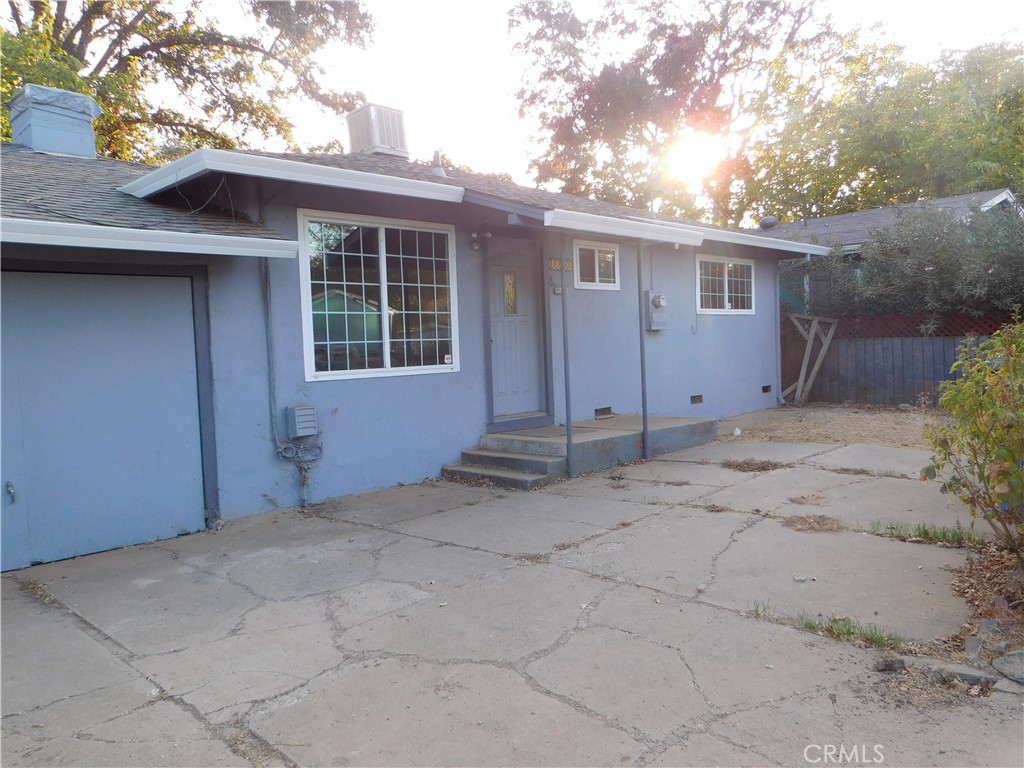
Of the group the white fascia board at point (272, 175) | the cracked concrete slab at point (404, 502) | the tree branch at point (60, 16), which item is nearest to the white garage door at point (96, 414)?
the white fascia board at point (272, 175)

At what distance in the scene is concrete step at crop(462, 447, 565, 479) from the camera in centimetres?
719

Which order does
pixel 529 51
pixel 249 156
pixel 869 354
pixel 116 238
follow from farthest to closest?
pixel 529 51 → pixel 869 354 → pixel 249 156 → pixel 116 238

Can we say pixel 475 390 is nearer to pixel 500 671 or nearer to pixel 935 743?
pixel 500 671

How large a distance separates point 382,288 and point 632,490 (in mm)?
3291

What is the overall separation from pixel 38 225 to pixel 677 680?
16.1 ft

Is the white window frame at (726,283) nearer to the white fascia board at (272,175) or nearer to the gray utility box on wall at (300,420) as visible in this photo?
the white fascia board at (272,175)

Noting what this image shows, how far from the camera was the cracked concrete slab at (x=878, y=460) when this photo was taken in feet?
23.1

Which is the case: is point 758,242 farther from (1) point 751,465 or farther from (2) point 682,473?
(2) point 682,473

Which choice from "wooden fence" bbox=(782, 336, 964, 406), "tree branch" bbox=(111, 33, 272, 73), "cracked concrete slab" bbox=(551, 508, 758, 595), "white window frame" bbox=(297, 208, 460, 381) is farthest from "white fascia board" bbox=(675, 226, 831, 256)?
"tree branch" bbox=(111, 33, 272, 73)

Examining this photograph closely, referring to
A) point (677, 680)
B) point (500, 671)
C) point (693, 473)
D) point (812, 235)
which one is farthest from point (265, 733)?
point (812, 235)

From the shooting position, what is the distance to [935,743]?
97.7 inches

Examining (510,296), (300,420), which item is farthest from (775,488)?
(300,420)

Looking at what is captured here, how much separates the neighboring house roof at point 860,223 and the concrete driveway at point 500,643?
28.9 feet

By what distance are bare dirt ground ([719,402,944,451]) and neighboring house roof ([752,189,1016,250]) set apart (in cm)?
355
